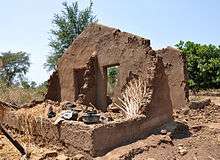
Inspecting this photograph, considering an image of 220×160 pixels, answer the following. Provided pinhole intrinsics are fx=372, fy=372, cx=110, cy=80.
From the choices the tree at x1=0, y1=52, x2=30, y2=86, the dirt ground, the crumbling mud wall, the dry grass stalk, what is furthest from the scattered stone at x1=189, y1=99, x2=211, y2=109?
the tree at x1=0, y1=52, x2=30, y2=86

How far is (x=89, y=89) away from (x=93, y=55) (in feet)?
3.48

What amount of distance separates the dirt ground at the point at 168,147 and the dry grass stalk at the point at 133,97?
0.79m

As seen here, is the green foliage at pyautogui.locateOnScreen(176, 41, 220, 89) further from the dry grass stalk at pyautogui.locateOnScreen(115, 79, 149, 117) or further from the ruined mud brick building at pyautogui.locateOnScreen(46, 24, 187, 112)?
the dry grass stalk at pyautogui.locateOnScreen(115, 79, 149, 117)

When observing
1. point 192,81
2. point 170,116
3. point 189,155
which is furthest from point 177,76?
point 192,81

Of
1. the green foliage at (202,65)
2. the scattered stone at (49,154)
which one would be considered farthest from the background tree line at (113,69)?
the scattered stone at (49,154)

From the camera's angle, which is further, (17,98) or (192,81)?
(192,81)

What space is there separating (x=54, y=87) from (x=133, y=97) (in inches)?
172

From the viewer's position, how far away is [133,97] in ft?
31.6

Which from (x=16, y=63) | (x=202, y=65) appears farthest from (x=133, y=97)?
(x=16, y=63)

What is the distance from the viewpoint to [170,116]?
1013 cm

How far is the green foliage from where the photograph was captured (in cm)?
2036

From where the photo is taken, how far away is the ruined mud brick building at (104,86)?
7.63 metres

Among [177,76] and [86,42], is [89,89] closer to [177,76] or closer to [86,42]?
[86,42]

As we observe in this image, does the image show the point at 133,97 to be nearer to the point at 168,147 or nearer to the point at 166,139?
the point at 166,139
